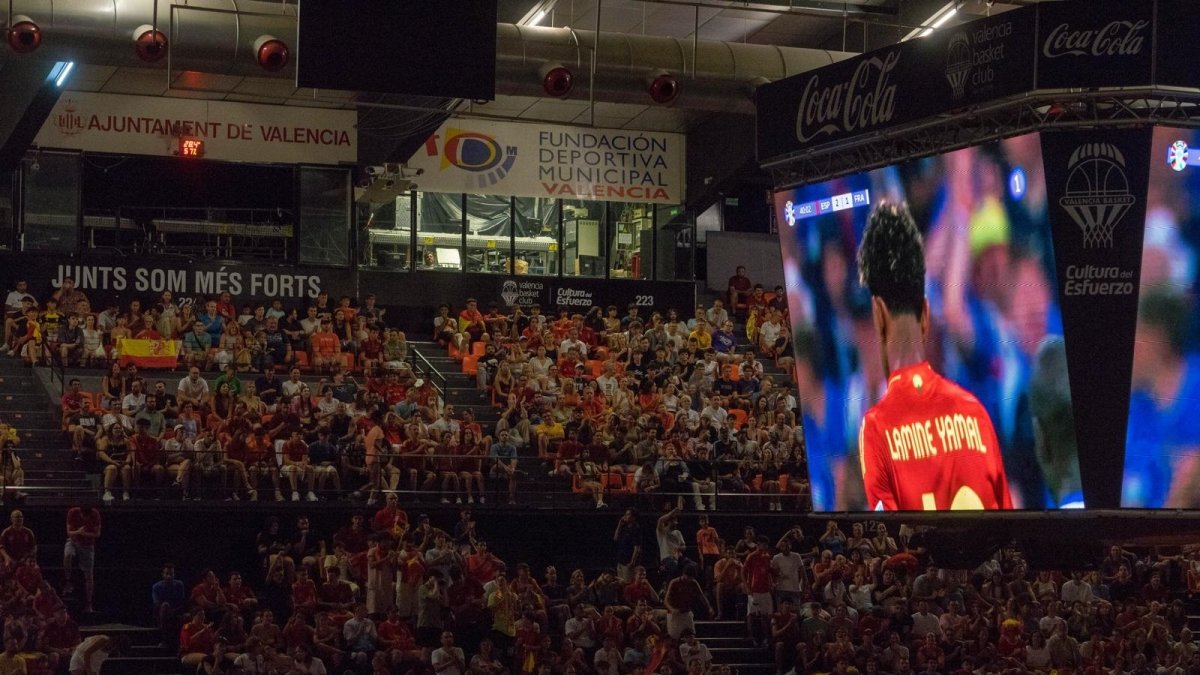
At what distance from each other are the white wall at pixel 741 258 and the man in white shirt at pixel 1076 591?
39.3 ft

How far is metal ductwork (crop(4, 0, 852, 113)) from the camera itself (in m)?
23.2

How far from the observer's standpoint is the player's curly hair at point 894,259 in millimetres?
14852

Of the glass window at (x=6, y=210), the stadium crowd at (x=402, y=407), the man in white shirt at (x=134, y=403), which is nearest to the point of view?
the stadium crowd at (x=402, y=407)

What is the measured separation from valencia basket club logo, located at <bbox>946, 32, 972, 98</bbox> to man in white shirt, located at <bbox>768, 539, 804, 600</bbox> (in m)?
10.2

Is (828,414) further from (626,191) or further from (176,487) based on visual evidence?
(626,191)

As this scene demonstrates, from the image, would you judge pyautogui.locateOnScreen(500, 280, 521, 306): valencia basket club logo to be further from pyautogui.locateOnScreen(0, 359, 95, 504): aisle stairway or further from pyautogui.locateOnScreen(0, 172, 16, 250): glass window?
pyautogui.locateOnScreen(0, 359, 95, 504): aisle stairway

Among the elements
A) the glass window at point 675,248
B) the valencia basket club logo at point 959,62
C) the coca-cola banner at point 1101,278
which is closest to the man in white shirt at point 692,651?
the coca-cola banner at point 1101,278

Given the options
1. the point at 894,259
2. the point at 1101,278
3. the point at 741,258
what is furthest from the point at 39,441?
the point at 741,258

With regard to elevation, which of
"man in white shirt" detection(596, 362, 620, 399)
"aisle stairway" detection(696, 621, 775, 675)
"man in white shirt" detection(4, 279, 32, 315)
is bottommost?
"aisle stairway" detection(696, 621, 775, 675)

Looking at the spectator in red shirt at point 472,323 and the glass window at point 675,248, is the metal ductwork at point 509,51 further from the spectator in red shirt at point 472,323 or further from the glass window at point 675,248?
the glass window at point 675,248

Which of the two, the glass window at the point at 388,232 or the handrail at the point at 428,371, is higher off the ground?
the glass window at the point at 388,232

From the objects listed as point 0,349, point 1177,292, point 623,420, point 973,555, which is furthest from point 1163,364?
point 0,349

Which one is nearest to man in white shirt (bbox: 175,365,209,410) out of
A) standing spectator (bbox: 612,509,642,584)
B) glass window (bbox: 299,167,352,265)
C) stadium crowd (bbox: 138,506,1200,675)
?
stadium crowd (bbox: 138,506,1200,675)

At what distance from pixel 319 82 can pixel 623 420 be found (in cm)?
921
